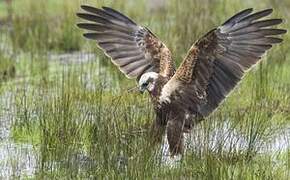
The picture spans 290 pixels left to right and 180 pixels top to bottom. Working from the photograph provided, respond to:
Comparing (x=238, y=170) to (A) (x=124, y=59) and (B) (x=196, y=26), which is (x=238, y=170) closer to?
(A) (x=124, y=59)

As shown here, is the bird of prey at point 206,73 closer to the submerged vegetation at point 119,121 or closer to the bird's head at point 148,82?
the bird's head at point 148,82

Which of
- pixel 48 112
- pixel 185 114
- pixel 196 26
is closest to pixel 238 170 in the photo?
pixel 185 114

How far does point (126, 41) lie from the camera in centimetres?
711

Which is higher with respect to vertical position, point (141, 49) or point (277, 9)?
point (277, 9)

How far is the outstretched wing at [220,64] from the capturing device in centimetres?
639

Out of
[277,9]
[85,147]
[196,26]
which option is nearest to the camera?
[85,147]

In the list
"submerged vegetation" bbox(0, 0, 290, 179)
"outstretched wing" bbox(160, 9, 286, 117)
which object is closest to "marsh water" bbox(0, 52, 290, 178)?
"submerged vegetation" bbox(0, 0, 290, 179)

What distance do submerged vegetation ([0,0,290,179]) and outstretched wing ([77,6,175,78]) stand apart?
1.05 ft

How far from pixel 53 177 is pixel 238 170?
128 centimetres

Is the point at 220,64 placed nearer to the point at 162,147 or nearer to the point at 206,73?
the point at 206,73

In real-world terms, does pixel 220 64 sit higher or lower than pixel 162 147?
higher

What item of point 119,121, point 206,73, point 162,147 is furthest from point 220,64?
point 119,121

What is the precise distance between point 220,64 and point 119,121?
851 mm

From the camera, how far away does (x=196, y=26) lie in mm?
10641
